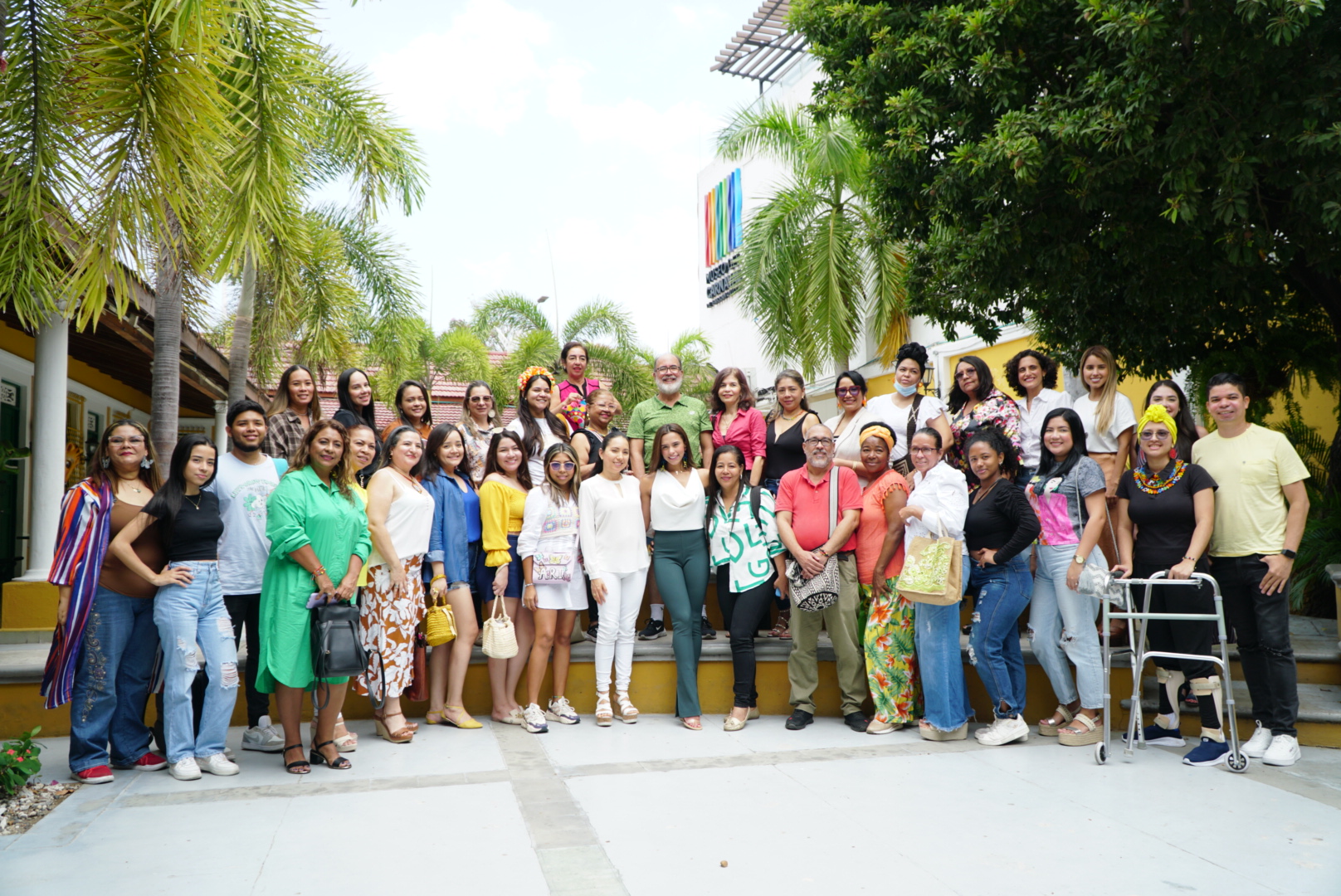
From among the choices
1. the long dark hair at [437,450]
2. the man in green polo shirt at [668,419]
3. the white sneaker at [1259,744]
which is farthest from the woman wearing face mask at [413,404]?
the white sneaker at [1259,744]

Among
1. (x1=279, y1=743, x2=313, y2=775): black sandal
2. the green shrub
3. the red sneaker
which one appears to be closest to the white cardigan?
(x1=279, y1=743, x2=313, y2=775): black sandal

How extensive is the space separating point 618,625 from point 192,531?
2638 mm

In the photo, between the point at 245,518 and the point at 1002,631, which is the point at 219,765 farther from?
the point at 1002,631

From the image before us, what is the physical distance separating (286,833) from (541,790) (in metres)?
1.22

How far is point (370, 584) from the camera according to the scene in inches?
215

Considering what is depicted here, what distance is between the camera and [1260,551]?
529 centimetres

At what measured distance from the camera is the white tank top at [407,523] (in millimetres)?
5543

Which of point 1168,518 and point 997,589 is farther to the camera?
point 997,589

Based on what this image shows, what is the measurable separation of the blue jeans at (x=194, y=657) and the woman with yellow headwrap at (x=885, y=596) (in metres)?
3.86

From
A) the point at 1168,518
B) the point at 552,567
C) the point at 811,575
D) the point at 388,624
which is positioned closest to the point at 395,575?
the point at 388,624

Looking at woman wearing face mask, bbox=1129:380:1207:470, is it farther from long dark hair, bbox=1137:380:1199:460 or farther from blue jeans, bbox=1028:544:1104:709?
blue jeans, bbox=1028:544:1104:709

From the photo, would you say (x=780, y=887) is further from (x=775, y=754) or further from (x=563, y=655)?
(x=563, y=655)

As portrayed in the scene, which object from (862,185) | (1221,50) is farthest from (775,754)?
(862,185)

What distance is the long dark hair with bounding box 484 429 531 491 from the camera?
6227 mm
